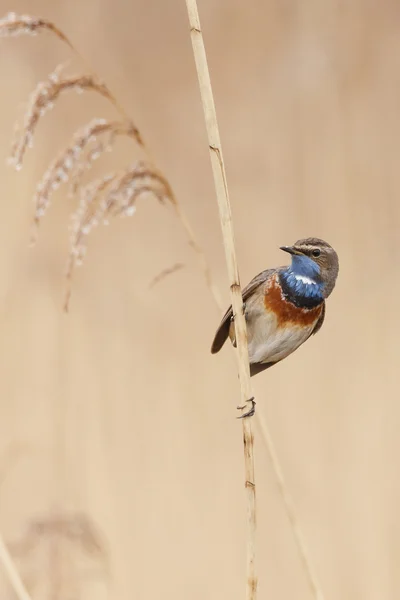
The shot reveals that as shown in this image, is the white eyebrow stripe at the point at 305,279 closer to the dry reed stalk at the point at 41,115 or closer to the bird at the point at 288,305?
the bird at the point at 288,305

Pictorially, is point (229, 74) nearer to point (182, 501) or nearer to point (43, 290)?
point (43, 290)

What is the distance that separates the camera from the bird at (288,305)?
0.44 metres

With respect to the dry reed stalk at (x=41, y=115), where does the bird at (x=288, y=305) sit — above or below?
below

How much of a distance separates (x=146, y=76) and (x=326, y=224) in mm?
544

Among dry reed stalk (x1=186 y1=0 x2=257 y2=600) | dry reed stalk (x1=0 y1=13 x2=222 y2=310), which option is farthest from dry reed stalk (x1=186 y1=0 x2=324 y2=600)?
dry reed stalk (x1=0 y1=13 x2=222 y2=310)

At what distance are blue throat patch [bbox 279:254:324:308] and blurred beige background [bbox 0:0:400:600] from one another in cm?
80

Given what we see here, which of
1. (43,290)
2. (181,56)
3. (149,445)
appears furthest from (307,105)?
(149,445)

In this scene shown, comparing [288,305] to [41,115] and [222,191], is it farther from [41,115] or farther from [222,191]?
[41,115]

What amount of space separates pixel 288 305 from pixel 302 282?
0.16 ft

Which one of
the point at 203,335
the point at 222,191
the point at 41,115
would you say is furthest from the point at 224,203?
the point at 203,335

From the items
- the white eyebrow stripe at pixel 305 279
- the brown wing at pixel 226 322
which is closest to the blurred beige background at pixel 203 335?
the brown wing at pixel 226 322

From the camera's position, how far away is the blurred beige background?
4.49 feet

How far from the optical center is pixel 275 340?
0.49 m

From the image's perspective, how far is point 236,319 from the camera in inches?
18.3
